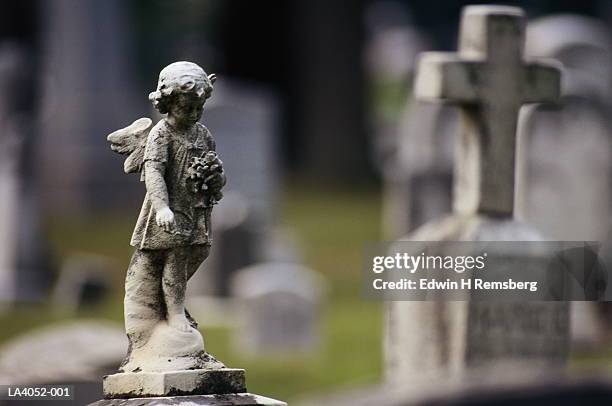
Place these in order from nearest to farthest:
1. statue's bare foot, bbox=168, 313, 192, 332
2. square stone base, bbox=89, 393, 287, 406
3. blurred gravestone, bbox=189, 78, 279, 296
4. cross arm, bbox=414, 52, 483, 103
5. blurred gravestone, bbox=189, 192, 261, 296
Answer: square stone base, bbox=89, 393, 287, 406 → statue's bare foot, bbox=168, 313, 192, 332 → cross arm, bbox=414, 52, 483, 103 → blurred gravestone, bbox=189, 192, 261, 296 → blurred gravestone, bbox=189, 78, 279, 296

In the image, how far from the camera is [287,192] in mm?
31125

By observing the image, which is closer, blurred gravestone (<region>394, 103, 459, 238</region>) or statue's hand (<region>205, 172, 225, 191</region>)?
statue's hand (<region>205, 172, 225, 191</region>)

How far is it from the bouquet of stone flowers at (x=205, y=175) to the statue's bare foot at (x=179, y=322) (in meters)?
0.44

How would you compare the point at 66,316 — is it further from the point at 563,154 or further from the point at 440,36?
the point at 440,36

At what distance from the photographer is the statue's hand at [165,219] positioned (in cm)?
706

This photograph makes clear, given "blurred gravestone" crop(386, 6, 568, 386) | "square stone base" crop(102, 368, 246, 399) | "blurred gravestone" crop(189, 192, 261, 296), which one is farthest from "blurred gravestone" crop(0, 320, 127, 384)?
"blurred gravestone" crop(189, 192, 261, 296)

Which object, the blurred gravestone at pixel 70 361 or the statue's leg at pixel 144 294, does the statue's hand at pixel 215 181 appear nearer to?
the statue's leg at pixel 144 294

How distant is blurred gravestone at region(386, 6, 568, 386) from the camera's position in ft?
35.4

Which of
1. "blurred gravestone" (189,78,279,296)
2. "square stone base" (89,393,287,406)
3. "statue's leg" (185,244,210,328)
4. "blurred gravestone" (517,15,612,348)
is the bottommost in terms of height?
"square stone base" (89,393,287,406)

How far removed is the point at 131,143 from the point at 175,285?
59cm

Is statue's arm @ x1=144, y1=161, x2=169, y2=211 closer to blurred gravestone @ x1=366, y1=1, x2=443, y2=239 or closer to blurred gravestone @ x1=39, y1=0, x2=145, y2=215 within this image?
blurred gravestone @ x1=366, y1=1, x2=443, y2=239

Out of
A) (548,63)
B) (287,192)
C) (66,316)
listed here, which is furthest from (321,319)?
(287,192)

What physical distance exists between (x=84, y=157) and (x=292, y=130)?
4.82 meters

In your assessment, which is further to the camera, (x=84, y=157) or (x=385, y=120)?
(x=385, y=120)
